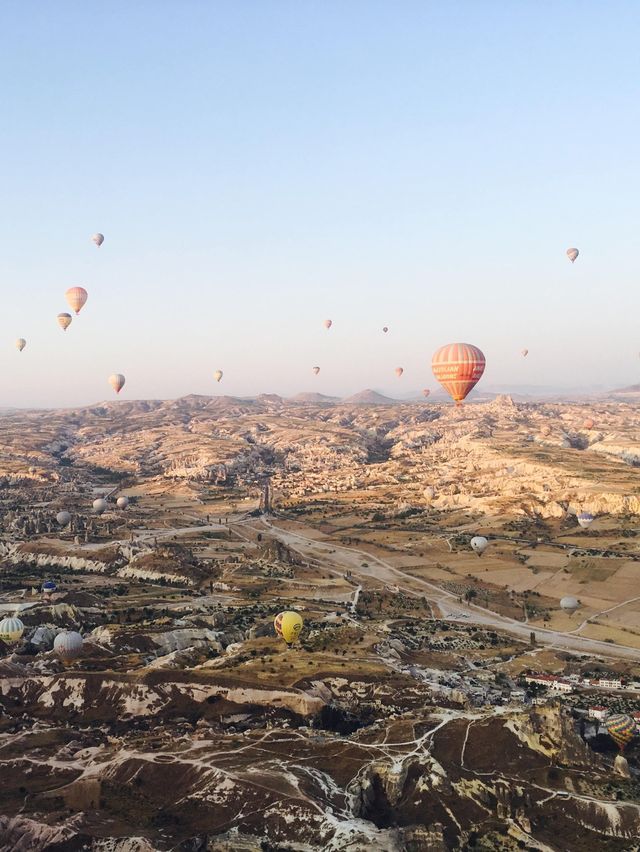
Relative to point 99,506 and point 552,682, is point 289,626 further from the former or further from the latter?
point 99,506

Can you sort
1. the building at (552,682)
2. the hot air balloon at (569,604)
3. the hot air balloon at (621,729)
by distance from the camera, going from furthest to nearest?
the hot air balloon at (569,604) → the building at (552,682) → the hot air balloon at (621,729)

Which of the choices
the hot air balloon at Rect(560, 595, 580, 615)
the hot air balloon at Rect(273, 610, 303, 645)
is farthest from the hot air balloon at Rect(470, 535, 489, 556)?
the hot air balloon at Rect(273, 610, 303, 645)

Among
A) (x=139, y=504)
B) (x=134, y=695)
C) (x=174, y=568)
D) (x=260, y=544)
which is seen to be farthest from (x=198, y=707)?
(x=139, y=504)

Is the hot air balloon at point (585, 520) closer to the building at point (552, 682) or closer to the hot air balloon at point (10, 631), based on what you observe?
the building at point (552, 682)

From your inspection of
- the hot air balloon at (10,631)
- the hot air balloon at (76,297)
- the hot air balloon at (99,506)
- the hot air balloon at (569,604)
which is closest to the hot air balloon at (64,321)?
the hot air balloon at (76,297)

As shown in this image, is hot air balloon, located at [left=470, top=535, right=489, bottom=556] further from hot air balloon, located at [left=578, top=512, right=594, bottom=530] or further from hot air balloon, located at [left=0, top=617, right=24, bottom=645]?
hot air balloon, located at [left=0, top=617, right=24, bottom=645]
